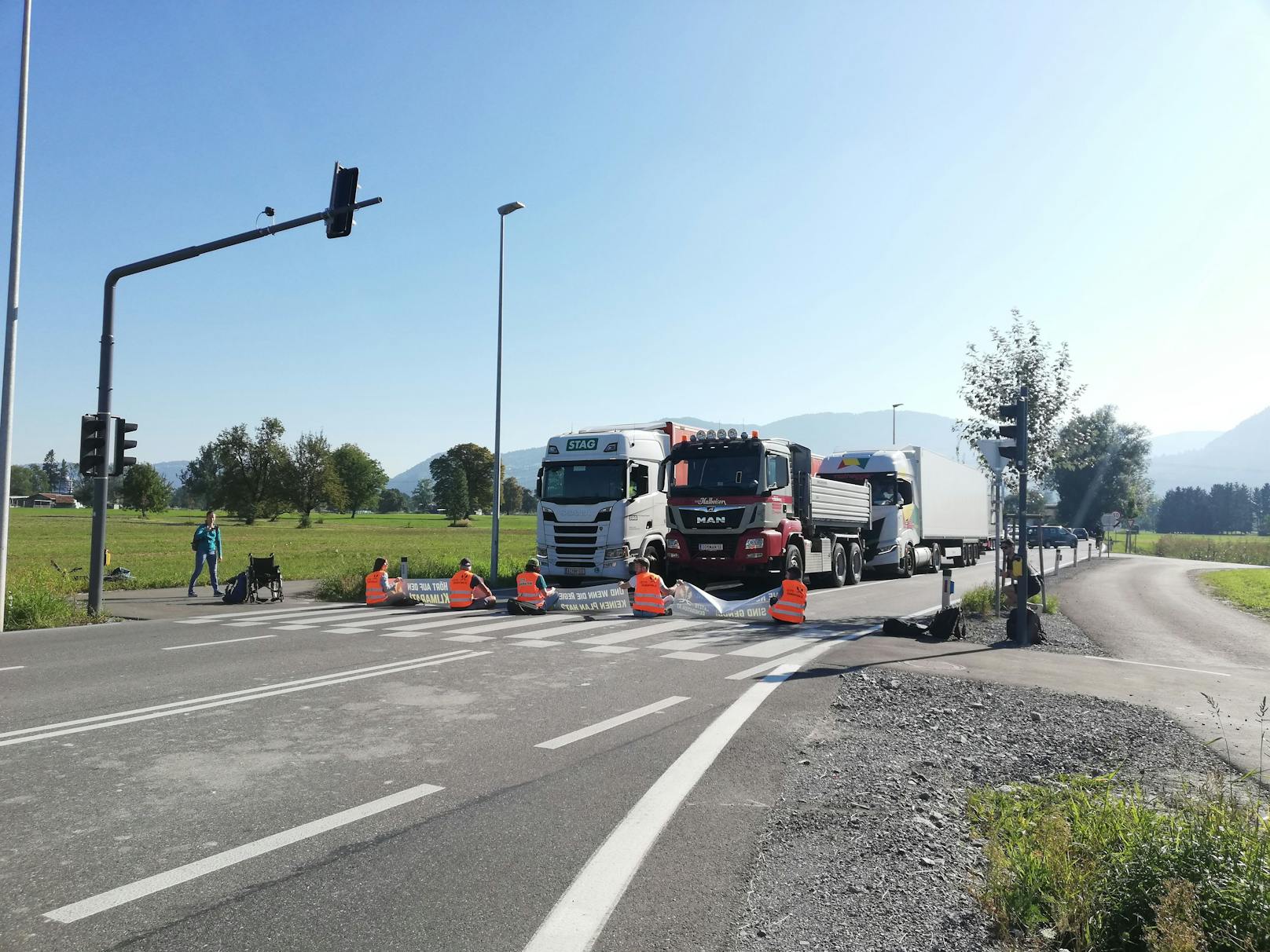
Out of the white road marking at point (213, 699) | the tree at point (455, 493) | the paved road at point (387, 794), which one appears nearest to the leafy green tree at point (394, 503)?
the tree at point (455, 493)

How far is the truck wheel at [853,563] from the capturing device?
74.1 feet

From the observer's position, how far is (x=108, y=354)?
14.8 metres

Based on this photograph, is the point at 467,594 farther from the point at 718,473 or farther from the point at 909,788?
the point at 909,788

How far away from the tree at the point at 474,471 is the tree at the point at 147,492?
1297 inches

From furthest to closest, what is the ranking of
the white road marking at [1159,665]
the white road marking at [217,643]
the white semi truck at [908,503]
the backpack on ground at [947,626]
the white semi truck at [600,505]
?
the white semi truck at [908,503] < the white semi truck at [600,505] < the backpack on ground at [947,626] < the white road marking at [217,643] < the white road marking at [1159,665]

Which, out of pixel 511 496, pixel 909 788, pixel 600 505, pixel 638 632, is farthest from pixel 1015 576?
pixel 511 496

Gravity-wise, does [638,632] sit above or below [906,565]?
below

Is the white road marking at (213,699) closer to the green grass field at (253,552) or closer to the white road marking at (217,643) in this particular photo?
the white road marking at (217,643)

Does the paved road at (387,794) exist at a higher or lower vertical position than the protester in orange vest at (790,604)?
lower

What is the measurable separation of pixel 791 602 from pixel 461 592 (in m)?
6.25

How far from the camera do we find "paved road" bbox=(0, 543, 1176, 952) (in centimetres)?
326

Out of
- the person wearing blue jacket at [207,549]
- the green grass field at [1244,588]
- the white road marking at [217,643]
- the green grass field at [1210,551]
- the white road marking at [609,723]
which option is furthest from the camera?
the green grass field at [1210,551]

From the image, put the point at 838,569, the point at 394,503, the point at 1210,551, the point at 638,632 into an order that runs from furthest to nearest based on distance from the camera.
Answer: the point at 394,503 < the point at 1210,551 < the point at 838,569 < the point at 638,632

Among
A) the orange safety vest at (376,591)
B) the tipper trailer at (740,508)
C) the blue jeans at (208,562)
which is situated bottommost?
the orange safety vest at (376,591)
